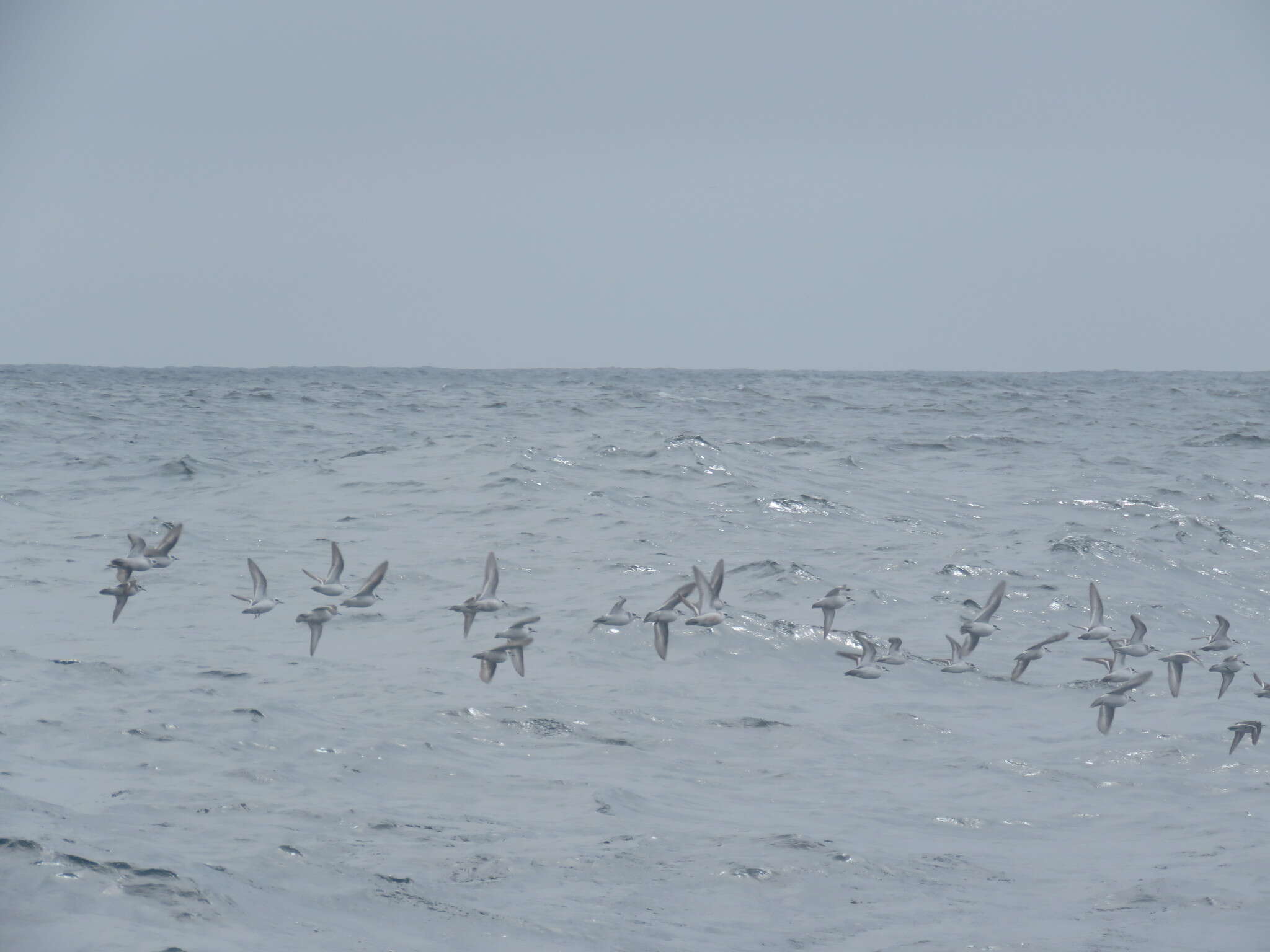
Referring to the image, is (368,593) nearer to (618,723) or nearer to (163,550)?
(163,550)

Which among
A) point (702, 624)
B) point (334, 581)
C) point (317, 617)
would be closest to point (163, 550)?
point (317, 617)

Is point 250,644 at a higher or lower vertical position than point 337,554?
lower

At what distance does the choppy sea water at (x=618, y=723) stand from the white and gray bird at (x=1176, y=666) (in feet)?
1.34

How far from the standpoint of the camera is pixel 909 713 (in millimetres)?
14258

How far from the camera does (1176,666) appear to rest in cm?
1380

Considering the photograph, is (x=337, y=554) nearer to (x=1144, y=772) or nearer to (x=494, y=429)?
(x=1144, y=772)

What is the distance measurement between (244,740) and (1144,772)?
8838 mm

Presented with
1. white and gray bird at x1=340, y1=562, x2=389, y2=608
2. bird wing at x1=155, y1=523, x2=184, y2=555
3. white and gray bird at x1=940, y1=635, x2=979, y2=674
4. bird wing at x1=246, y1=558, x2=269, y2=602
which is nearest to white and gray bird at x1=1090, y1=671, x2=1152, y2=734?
white and gray bird at x1=940, y1=635, x2=979, y2=674

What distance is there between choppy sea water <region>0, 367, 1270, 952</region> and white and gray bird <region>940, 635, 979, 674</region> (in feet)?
1.05

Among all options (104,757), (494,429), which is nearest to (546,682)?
(104,757)

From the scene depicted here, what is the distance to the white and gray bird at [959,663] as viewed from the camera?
1455cm

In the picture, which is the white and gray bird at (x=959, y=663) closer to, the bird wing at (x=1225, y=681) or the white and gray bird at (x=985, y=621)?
the white and gray bird at (x=985, y=621)

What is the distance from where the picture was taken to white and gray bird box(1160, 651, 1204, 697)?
527 inches

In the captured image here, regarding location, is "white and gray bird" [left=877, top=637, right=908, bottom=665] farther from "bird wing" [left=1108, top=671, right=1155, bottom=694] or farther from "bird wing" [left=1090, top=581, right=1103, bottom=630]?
"bird wing" [left=1108, top=671, right=1155, bottom=694]
